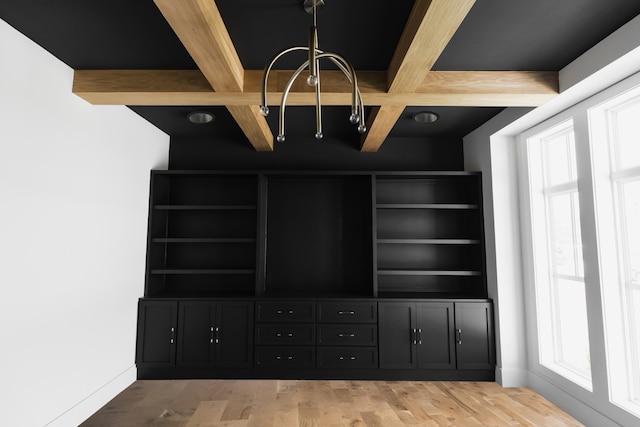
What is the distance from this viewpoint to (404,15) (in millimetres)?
2029

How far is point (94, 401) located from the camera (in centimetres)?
295

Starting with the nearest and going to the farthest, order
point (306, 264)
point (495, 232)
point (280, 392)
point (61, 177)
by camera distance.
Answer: point (61, 177) → point (280, 392) → point (495, 232) → point (306, 264)

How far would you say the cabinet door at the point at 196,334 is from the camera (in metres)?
3.69

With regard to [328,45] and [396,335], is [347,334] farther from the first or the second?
[328,45]

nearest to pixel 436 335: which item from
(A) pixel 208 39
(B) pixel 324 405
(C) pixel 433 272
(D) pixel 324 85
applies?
(C) pixel 433 272

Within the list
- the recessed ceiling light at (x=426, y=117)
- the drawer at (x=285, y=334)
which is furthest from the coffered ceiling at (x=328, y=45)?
the drawer at (x=285, y=334)

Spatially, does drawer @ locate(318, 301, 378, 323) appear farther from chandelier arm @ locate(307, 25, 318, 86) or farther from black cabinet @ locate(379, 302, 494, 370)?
chandelier arm @ locate(307, 25, 318, 86)

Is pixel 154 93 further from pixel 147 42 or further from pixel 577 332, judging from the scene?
pixel 577 332

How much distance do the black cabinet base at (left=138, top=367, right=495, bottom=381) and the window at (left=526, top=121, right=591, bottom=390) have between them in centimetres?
75

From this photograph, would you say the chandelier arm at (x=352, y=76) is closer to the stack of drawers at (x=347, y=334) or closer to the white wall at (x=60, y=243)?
the white wall at (x=60, y=243)

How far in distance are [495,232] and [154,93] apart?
11.2 feet

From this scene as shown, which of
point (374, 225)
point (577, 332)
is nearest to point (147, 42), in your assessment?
point (374, 225)

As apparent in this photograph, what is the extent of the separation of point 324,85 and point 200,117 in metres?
1.56

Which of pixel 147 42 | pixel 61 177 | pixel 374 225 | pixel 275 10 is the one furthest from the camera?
pixel 374 225
